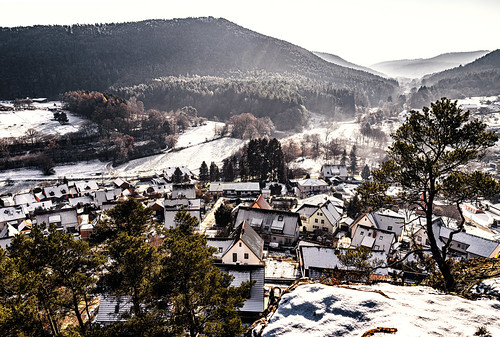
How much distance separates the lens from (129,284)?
10.0 m

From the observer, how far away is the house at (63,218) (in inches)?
1539

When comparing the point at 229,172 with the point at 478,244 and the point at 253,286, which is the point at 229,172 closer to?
the point at 478,244

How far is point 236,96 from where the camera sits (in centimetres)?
14912

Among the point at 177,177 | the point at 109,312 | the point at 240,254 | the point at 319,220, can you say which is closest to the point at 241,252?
the point at 240,254

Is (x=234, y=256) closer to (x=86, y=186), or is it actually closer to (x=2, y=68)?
(x=86, y=186)

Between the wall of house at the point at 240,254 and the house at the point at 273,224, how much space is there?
8.09 metres

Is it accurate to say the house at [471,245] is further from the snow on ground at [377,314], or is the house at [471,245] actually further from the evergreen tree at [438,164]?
the snow on ground at [377,314]

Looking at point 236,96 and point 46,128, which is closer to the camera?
point 46,128

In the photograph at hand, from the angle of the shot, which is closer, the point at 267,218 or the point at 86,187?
the point at 267,218

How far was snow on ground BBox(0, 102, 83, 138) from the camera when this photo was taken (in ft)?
311

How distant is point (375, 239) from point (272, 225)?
448 inches

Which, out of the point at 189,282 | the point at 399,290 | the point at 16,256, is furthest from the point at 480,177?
the point at 16,256

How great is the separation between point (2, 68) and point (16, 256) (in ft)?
639

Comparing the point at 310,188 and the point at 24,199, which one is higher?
the point at 310,188
